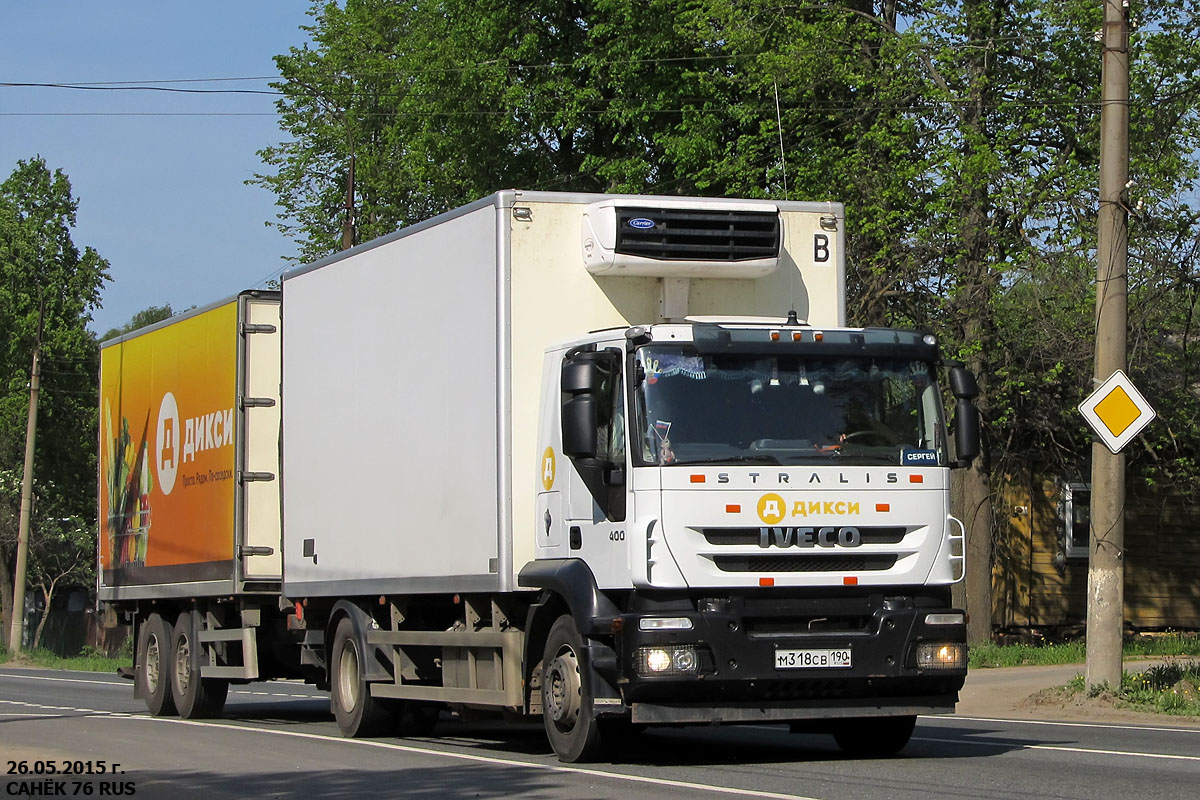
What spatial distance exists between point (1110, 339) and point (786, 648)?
728cm

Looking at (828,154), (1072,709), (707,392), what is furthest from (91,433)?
(707,392)

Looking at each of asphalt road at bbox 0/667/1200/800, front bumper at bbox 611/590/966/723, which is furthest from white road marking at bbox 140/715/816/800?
front bumper at bbox 611/590/966/723

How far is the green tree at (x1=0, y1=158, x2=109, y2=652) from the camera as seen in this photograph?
56469 mm

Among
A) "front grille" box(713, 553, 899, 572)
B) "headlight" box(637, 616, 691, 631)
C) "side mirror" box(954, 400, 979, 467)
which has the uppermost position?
"side mirror" box(954, 400, 979, 467)

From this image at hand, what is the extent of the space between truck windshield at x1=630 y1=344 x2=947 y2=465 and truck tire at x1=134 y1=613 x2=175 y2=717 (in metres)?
9.09

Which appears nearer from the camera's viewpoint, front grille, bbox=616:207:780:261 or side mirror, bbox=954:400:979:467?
side mirror, bbox=954:400:979:467

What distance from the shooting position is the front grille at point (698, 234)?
12.1 m

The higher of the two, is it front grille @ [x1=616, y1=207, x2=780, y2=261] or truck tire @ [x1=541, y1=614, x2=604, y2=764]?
front grille @ [x1=616, y1=207, x2=780, y2=261]

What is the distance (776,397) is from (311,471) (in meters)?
5.56

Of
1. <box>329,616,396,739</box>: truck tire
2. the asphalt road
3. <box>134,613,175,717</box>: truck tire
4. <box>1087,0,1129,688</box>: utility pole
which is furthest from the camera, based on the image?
<box>134,613,175,717</box>: truck tire

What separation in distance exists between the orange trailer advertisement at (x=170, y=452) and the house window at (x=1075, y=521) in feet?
58.0

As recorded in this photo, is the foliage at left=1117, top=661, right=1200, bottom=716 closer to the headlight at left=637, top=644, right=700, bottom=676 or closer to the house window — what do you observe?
the headlight at left=637, top=644, right=700, bottom=676

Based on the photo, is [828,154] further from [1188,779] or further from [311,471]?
[1188,779]

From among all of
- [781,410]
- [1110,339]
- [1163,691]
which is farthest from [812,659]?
[1163,691]
